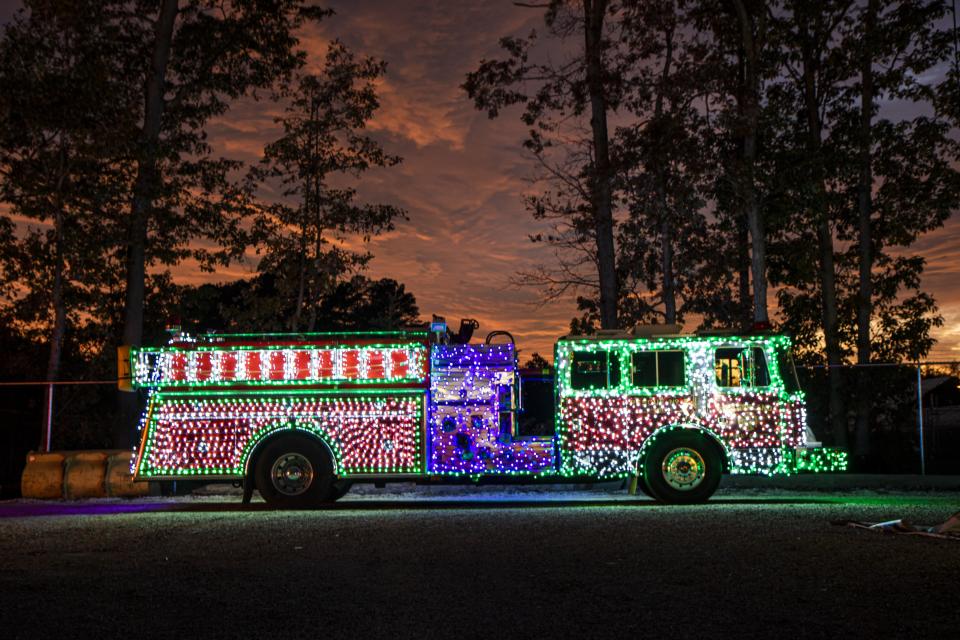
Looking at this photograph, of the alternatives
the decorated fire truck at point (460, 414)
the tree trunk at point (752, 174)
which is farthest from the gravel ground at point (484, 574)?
the tree trunk at point (752, 174)

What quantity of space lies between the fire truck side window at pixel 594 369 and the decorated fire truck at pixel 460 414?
0.7 inches

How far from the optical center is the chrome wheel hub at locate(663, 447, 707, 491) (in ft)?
46.2

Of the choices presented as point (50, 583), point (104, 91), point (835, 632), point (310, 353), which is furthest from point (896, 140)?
point (50, 583)

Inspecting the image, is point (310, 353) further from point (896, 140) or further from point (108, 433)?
point (896, 140)

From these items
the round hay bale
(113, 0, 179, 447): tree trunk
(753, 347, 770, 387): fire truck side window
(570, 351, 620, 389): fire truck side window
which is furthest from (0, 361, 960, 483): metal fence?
(570, 351, 620, 389): fire truck side window

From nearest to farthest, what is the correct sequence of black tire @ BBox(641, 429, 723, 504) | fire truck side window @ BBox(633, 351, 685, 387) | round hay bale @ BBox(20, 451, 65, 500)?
1. black tire @ BBox(641, 429, 723, 504)
2. fire truck side window @ BBox(633, 351, 685, 387)
3. round hay bale @ BBox(20, 451, 65, 500)

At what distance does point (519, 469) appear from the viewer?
46.9ft

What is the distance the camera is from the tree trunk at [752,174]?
20.5 meters

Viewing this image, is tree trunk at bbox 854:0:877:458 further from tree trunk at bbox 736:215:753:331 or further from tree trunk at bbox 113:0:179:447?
tree trunk at bbox 113:0:179:447

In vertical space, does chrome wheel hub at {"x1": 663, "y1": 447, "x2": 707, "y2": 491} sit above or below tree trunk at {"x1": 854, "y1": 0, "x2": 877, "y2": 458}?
below

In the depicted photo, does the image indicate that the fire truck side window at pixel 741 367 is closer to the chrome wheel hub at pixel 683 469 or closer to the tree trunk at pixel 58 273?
the chrome wheel hub at pixel 683 469

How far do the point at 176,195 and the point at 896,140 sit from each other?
18039 mm


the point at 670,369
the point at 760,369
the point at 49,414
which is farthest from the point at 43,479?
the point at 760,369

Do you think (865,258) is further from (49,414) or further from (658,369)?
(49,414)
